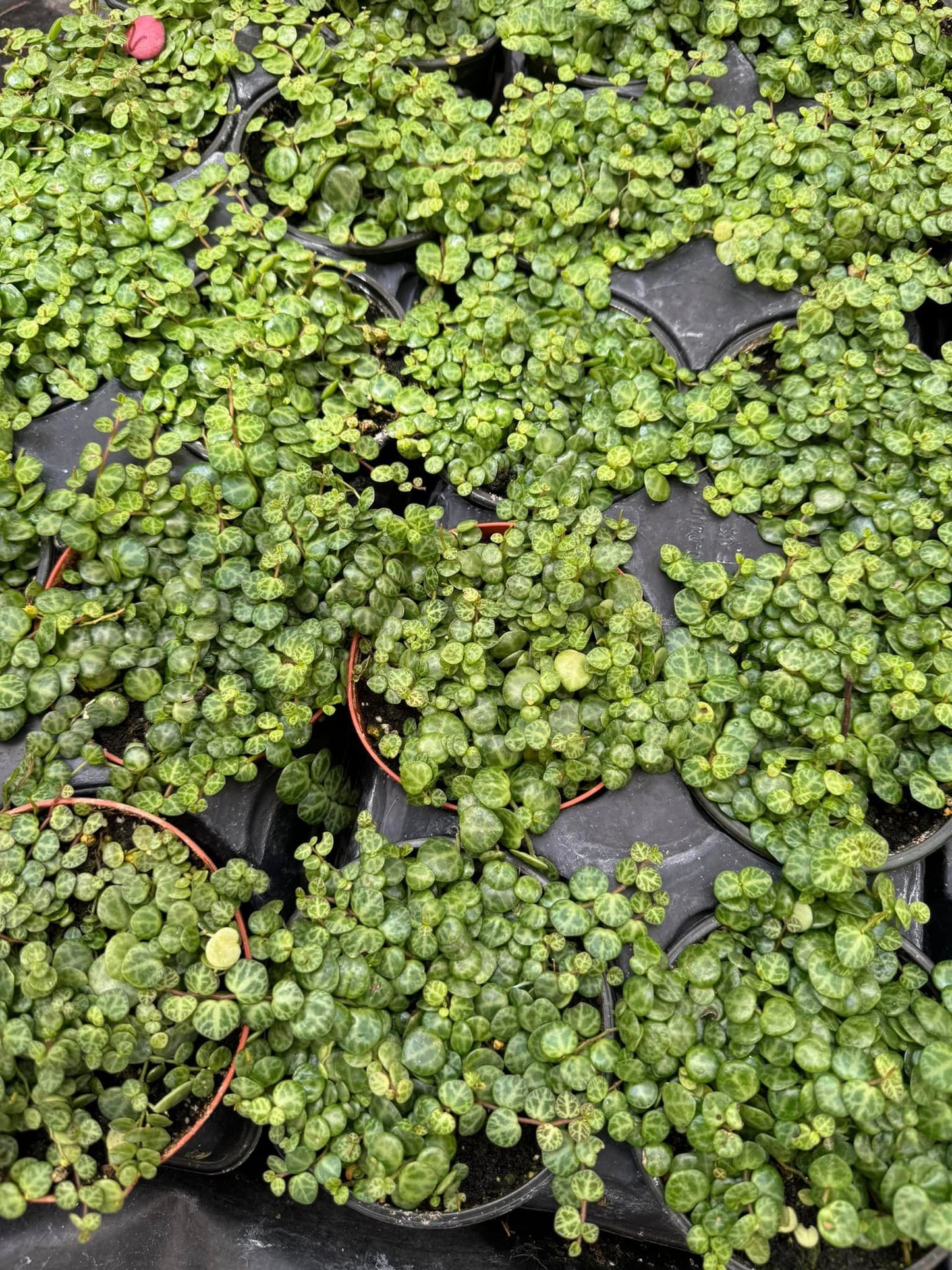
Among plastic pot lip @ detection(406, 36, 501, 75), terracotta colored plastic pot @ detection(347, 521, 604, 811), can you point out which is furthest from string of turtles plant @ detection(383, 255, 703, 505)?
plastic pot lip @ detection(406, 36, 501, 75)

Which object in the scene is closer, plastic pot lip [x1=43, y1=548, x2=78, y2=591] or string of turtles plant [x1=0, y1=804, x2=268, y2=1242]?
string of turtles plant [x1=0, y1=804, x2=268, y2=1242]

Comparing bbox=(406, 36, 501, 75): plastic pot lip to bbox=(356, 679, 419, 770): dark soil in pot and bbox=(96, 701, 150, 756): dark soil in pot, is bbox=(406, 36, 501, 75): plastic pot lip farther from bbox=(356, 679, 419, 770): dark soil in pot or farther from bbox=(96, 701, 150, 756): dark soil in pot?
bbox=(96, 701, 150, 756): dark soil in pot

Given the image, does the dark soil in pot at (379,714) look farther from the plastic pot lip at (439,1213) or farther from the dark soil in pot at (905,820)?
the dark soil in pot at (905,820)

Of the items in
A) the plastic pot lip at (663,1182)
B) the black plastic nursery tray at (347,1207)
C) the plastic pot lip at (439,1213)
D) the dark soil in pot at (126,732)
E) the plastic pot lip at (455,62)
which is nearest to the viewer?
the plastic pot lip at (663,1182)

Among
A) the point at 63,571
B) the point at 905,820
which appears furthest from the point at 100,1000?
the point at 905,820

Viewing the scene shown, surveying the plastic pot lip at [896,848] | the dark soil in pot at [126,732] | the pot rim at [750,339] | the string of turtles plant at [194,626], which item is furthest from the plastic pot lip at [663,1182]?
the pot rim at [750,339]

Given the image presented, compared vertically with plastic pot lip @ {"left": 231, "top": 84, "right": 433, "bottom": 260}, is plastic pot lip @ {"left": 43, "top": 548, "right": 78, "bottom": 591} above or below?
below

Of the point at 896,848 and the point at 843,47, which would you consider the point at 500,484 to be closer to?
the point at 896,848
